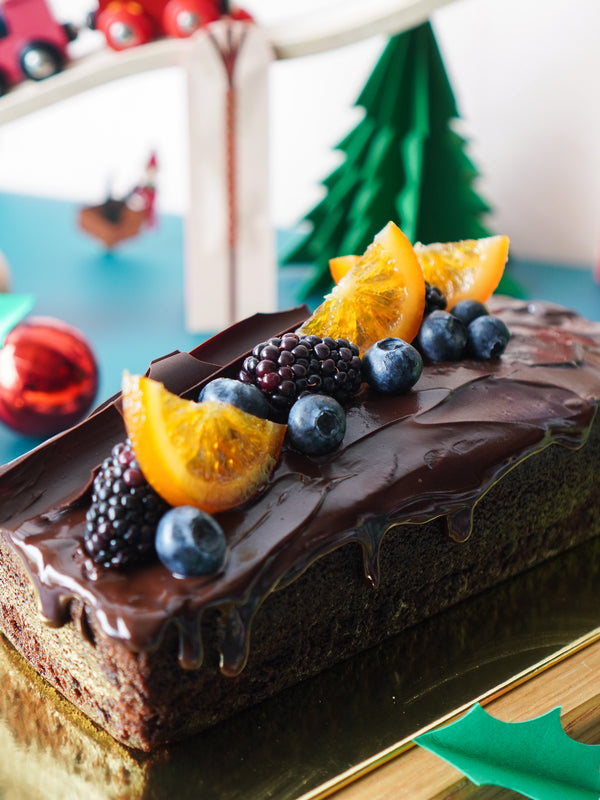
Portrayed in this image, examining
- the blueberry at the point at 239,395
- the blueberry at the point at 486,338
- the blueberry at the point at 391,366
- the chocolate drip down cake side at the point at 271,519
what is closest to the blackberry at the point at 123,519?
the chocolate drip down cake side at the point at 271,519

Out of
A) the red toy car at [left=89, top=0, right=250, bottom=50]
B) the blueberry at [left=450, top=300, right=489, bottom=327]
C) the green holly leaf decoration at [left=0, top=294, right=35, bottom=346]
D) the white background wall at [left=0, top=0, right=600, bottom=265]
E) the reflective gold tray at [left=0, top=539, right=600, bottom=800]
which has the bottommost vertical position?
the reflective gold tray at [left=0, top=539, right=600, bottom=800]

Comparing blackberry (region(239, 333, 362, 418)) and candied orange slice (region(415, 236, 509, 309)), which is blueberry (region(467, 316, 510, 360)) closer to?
candied orange slice (region(415, 236, 509, 309))

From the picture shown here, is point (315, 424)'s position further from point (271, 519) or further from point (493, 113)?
point (493, 113)

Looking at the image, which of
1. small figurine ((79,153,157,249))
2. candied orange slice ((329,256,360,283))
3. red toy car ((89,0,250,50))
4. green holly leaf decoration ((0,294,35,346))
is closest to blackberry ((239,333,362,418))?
candied orange slice ((329,256,360,283))

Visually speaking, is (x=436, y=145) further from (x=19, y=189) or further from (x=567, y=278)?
(x=19, y=189)

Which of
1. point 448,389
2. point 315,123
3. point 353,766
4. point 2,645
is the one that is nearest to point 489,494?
point 448,389

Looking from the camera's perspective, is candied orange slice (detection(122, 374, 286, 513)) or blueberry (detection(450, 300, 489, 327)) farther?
blueberry (detection(450, 300, 489, 327))

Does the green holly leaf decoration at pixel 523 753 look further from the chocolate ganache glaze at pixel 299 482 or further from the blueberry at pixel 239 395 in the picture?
the blueberry at pixel 239 395
